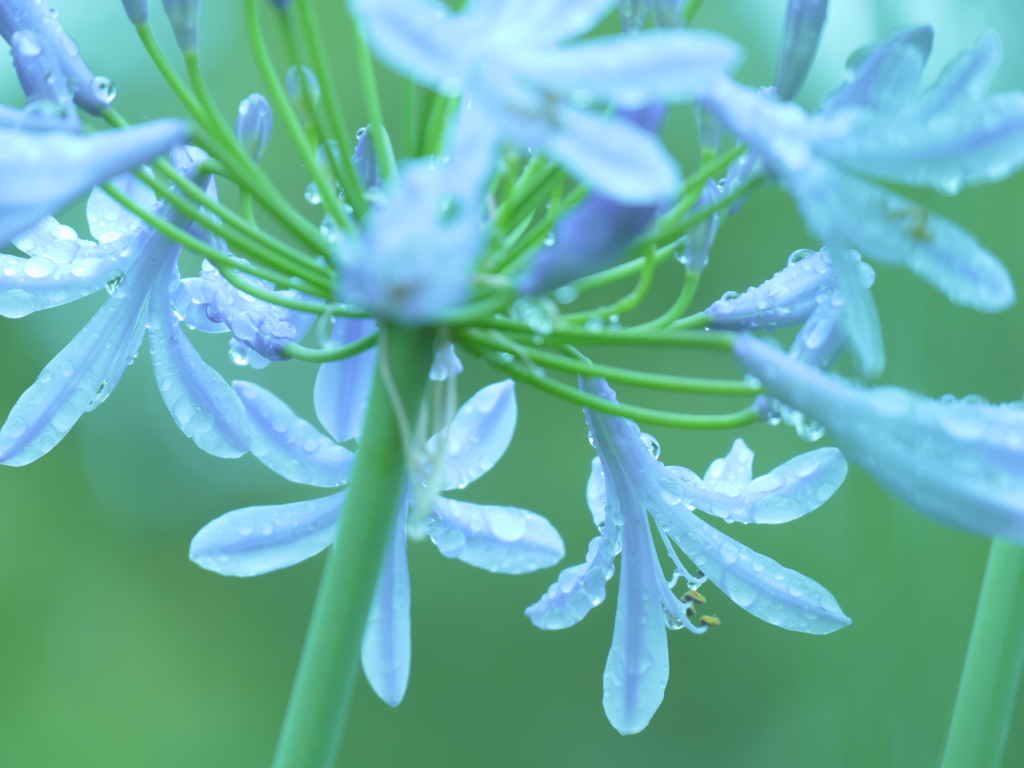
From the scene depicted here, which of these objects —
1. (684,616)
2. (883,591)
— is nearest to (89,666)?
(883,591)

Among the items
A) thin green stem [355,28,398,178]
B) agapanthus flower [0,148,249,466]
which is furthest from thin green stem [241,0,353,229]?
agapanthus flower [0,148,249,466]

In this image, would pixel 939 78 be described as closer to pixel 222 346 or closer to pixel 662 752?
pixel 222 346

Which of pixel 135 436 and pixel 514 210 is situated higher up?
pixel 135 436

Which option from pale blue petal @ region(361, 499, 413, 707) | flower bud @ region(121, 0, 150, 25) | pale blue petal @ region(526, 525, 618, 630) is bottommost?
pale blue petal @ region(361, 499, 413, 707)

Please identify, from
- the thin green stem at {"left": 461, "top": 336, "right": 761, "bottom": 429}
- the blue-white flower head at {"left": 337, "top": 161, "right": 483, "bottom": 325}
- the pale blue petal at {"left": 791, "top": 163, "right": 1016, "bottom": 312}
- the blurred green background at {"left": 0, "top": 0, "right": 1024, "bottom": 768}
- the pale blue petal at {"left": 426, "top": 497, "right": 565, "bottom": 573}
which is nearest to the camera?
the blue-white flower head at {"left": 337, "top": 161, "right": 483, "bottom": 325}

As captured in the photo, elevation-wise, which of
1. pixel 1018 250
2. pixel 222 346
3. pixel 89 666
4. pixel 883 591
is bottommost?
pixel 89 666

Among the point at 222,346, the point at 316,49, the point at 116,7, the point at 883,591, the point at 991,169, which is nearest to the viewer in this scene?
the point at 991,169

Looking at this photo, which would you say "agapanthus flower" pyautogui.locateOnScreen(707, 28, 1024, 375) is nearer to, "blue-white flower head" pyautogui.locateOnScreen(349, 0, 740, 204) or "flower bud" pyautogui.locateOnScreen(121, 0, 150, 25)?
"blue-white flower head" pyautogui.locateOnScreen(349, 0, 740, 204)

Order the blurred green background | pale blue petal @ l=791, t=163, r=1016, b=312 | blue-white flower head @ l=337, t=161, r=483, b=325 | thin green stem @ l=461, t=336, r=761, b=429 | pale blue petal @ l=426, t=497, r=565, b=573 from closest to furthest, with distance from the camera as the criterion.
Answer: blue-white flower head @ l=337, t=161, r=483, b=325
pale blue petal @ l=791, t=163, r=1016, b=312
thin green stem @ l=461, t=336, r=761, b=429
pale blue petal @ l=426, t=497, r=565, b=573
the blurred green background
